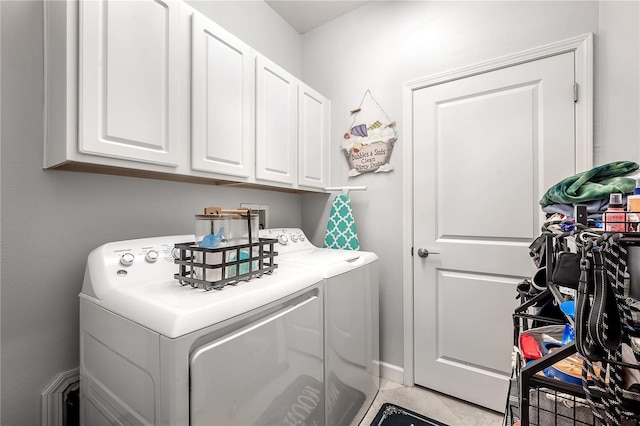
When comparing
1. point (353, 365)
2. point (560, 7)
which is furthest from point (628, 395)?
point (560, 7)

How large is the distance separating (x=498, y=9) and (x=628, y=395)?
2098 mm

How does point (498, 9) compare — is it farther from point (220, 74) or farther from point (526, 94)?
point (220, 74)

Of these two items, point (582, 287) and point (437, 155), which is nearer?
point (582, 287)

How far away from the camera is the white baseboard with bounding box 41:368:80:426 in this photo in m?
1.11

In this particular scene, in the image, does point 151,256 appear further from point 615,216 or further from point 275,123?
point 615,216

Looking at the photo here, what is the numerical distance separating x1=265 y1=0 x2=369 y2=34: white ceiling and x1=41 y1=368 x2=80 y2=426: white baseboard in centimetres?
264

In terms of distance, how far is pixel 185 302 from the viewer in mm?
862

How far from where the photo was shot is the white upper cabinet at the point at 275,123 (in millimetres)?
1679

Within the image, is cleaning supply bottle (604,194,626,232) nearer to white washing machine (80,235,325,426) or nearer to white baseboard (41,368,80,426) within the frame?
white washing machine (80,235,325,426)

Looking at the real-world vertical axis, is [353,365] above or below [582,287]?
below

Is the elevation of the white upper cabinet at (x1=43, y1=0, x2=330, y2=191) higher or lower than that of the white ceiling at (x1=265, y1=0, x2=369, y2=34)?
lower

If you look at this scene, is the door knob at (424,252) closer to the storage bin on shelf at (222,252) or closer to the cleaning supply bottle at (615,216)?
the storage bin on shelf at (222,252)

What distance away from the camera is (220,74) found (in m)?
1.44

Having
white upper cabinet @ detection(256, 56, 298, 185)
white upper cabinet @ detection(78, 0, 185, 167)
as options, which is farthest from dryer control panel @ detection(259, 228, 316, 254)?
white upper cabinet @ detection(78, 0, 185, 167)
